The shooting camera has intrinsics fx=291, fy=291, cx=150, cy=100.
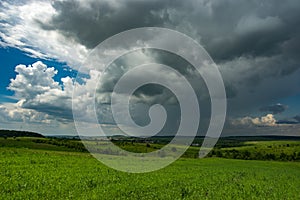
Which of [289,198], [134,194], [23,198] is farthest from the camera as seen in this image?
[289,198]

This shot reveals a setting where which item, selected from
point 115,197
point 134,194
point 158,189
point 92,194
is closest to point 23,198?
point 92,194

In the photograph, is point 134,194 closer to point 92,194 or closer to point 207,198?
point 92,194

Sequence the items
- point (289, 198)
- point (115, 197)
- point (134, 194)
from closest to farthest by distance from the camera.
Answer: point (115, 197)
point (134, 194)
point (289, 198)

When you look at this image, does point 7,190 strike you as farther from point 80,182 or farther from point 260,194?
point 260,194

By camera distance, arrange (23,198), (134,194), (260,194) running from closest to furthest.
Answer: (23,198)
(134,194)
(260,194)

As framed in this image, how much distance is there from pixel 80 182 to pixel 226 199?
11221 mm

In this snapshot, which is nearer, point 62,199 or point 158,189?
point 62,199

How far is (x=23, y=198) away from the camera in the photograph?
52.5ft

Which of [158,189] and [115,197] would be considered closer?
[115,197]

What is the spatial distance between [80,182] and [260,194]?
14.6 m

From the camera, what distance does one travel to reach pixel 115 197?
59.5 feet

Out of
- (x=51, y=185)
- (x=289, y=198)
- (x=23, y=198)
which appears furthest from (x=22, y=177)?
(x=289, y=198)

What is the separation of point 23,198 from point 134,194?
6.89 meters

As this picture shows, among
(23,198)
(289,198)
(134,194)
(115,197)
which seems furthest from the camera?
(289,198)
